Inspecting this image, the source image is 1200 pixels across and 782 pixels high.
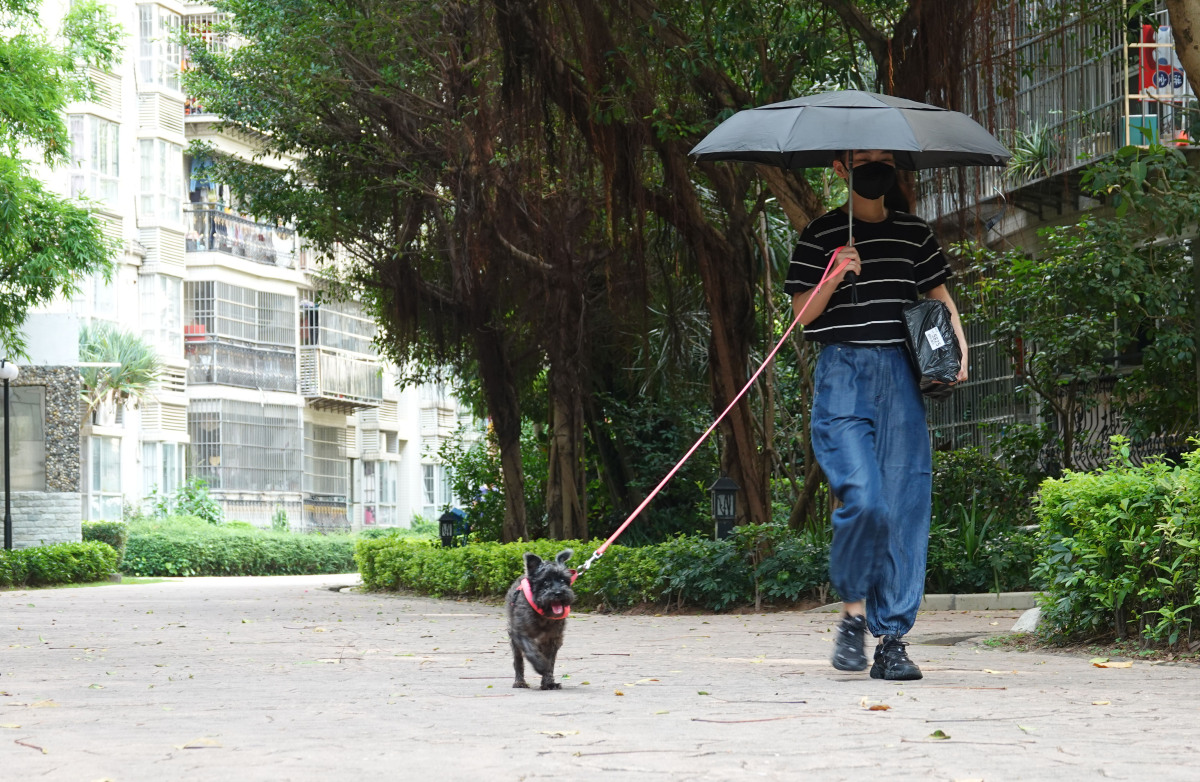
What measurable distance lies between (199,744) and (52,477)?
24989 mm

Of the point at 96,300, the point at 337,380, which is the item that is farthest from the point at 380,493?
the point at 96,300

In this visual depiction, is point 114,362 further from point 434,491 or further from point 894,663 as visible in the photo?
point 894,663

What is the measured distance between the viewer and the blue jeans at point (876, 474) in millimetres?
6680

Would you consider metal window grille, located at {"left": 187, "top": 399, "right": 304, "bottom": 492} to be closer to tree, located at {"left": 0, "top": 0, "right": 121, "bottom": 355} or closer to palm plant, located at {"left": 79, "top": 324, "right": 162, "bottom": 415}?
palm plant, located at {"left": 79, "top": 324, "right": 162, "bottom": 415}

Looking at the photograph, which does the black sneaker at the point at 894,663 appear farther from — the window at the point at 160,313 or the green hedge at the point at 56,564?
the window at the point at 160,313

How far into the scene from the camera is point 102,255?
83.5 feet

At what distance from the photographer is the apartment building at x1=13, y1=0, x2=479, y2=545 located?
40.9 m

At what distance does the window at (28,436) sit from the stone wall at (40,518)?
19 cm

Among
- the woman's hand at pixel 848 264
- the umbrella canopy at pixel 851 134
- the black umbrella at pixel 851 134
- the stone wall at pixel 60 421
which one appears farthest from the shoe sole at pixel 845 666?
the stone wall at pixel 60 421

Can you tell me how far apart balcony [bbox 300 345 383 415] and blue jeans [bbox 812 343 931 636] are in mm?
39863

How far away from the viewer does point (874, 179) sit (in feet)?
23.6

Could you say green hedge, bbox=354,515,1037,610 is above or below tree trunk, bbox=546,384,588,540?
below

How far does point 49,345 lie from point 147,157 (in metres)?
14.6

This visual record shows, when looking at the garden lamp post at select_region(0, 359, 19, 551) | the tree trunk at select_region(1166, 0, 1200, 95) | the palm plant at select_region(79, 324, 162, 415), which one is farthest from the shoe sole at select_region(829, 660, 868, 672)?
the palm plant at select_region(79, 324, 162, 415)
